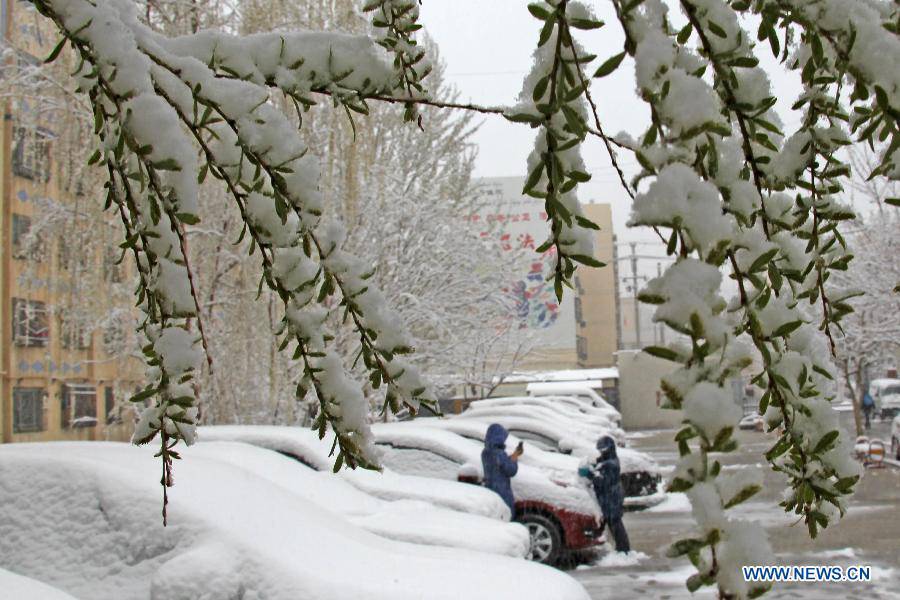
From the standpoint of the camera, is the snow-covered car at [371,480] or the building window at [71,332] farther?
the building window at [71,332]

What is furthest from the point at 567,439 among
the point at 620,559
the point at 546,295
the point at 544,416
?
the point at 546,295

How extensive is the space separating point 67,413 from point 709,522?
1264 inches

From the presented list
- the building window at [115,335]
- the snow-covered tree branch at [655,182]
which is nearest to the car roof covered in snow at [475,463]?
the building window at [115,335]

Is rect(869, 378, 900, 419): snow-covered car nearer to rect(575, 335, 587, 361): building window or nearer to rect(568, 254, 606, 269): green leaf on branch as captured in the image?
rect(575, 335, 587, 361): building window

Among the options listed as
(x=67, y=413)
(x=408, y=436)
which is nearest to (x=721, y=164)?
(x=408, y=436)

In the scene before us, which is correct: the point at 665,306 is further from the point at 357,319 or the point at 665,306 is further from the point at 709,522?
the point at 357,319

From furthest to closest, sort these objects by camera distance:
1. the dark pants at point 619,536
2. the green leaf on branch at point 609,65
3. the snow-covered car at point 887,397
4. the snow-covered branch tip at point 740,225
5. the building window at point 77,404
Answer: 1. the snow-covered car at point 887,397
2. the building window at point 77,404
3. the dark pants at point 619,536
4. the green leaf on branch at point 609,65
5. the snow-covered branch tip at point 740,225

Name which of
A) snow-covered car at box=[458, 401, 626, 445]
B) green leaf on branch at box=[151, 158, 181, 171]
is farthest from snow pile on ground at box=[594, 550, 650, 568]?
green leaf on branch at box=[151, 158, 181, 171]

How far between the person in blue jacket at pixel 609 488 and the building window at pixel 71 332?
634cm

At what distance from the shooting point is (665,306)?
0.87m

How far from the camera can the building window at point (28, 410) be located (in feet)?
91.0

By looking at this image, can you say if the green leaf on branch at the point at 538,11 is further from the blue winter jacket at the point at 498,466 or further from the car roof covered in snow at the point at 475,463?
the car roof covered in snow at the point at 475,463

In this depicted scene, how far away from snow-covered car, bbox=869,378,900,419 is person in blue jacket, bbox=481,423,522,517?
3440 cm

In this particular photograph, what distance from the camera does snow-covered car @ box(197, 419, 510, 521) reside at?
8.71 meters
